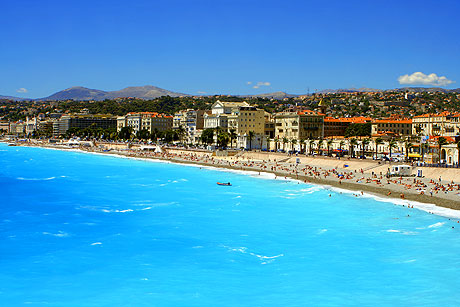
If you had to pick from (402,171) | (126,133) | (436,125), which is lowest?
(402,171)

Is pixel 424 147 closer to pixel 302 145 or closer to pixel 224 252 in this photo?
pixel 302 145

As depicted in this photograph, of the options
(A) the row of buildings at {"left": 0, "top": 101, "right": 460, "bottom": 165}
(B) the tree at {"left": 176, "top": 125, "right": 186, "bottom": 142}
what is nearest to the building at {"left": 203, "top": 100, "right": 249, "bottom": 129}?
(A) the row of buildings at {"left": 0, "top": 101, "right": 460, "bottom": 165}

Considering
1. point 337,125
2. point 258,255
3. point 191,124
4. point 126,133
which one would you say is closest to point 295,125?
point 337,125

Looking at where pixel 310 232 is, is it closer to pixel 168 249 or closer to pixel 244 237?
pixel 244 237

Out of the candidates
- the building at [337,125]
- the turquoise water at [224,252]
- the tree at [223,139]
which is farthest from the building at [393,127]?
the turquoise water at [224,252]

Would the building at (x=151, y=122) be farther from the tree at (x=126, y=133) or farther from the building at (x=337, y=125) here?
the building at (x=337, y=125)

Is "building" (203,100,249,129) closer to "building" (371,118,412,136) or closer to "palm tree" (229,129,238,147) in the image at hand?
"palm tree" (229,129,238,147)
